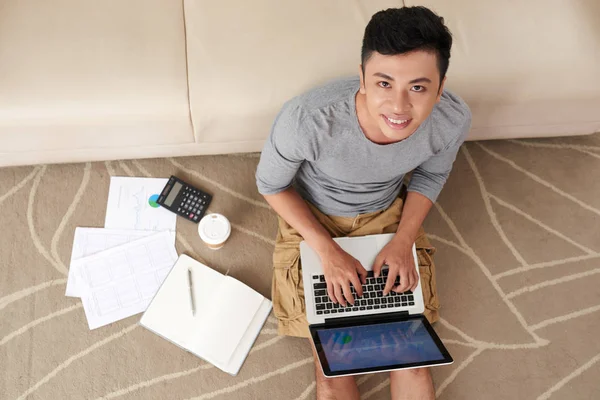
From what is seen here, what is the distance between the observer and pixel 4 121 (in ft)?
4.61

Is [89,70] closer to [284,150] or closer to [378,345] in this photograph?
[284,150]

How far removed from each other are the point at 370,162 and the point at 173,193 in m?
0.78

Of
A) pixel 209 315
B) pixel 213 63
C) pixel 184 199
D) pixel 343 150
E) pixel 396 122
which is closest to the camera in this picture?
pixel 396 122

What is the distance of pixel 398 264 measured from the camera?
1.43 metres

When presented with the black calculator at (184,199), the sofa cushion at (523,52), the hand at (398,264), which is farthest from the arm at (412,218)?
the black calculator at (184,199)

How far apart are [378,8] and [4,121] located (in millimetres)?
1117

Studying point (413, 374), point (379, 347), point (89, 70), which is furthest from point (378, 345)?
point (89, 70)

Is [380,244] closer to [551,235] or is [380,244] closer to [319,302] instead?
[319,302]

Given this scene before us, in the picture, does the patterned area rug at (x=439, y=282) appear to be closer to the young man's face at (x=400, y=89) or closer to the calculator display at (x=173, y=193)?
the calculator display at (x=173, y=193)

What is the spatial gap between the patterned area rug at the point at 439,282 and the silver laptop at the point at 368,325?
1.00 feet

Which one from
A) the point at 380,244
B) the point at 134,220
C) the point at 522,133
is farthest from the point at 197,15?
the point at 522,133

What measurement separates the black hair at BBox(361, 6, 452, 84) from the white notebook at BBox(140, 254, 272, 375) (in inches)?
37.8

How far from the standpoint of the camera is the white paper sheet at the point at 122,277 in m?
1.64

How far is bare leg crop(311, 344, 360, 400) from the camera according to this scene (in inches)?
60.4
